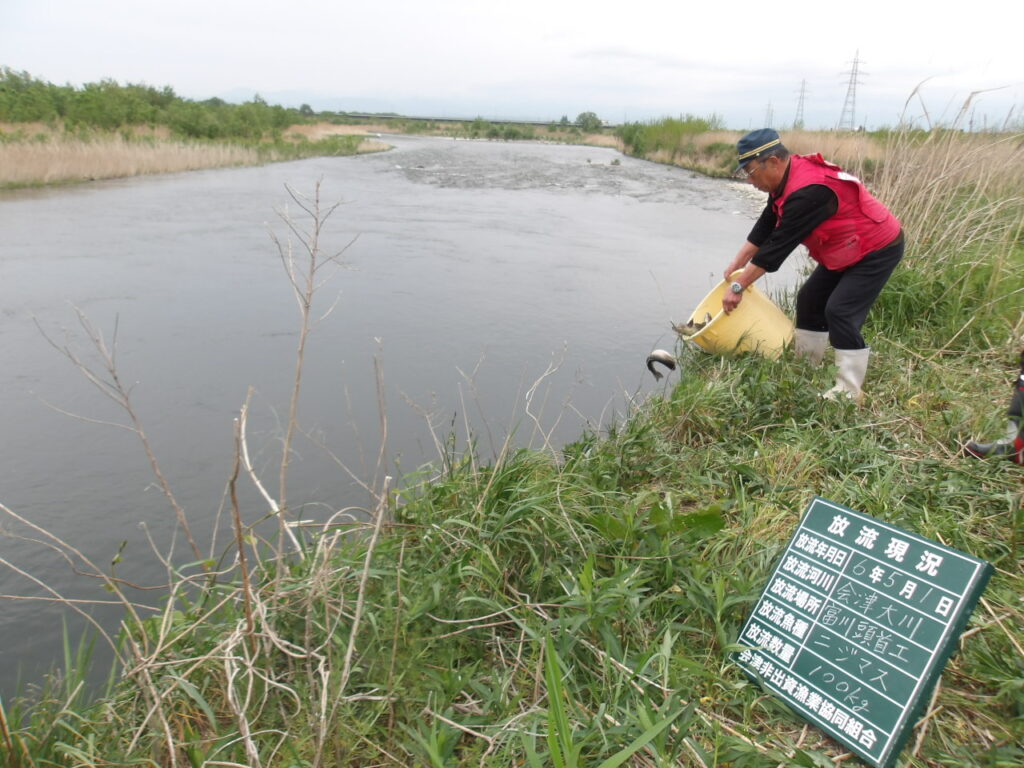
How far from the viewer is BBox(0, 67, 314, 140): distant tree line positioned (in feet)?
Answer: 68.2

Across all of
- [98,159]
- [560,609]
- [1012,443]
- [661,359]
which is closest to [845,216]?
A: [1012,443]

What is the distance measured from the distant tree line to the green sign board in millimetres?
23469

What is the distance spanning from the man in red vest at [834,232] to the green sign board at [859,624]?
1.84m

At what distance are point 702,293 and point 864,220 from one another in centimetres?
382

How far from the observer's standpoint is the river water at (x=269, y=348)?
3338 millimetres

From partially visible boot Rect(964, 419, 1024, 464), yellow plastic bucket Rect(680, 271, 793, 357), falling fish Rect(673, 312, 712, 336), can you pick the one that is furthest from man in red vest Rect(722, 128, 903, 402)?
falling fish Rect(673, 312, 712, 336)

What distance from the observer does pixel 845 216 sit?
11.5 ft

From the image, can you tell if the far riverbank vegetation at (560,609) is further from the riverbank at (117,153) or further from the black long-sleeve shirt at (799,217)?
the riverbank at (117,153)

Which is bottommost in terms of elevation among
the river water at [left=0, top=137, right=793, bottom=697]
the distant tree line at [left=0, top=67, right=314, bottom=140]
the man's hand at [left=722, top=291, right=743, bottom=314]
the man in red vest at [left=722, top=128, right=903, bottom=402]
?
the river water at [left=0, top=137, right=793, bottom=697]

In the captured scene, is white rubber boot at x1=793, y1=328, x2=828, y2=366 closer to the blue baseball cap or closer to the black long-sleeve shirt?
the black long-sleeve shirt

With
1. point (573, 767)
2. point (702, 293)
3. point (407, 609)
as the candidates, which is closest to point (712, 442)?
point (407, 609)

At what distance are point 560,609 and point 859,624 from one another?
2.81 feet

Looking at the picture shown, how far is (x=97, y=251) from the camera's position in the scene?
8148 millimetres

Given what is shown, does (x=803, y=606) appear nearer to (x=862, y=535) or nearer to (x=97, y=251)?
(x=862, y=535)
